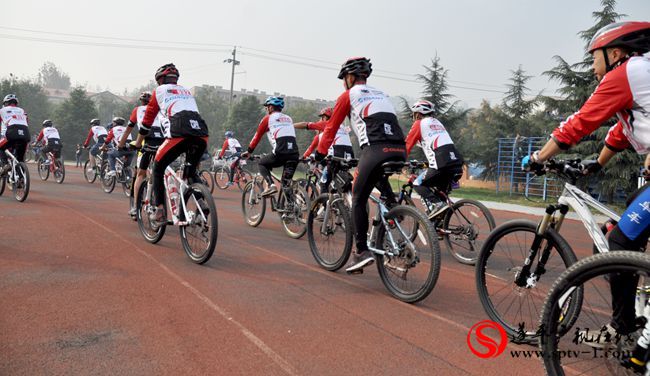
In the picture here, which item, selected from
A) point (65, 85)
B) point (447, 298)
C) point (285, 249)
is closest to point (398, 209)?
point (447, 298)

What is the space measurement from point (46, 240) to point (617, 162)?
18.8 m

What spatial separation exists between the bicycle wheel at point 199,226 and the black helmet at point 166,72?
1.60m

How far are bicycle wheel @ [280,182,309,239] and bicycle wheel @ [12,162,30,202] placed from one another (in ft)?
18.5

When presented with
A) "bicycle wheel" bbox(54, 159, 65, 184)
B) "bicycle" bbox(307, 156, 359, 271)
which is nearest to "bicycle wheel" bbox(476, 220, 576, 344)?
"bicycle" bbox(307, 156, 359, 271)

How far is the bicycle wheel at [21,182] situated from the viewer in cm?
948

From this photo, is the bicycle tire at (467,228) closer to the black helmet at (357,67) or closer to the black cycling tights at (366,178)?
the black cycling tights at (366,178)

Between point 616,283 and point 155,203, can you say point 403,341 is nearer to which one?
point 616,283

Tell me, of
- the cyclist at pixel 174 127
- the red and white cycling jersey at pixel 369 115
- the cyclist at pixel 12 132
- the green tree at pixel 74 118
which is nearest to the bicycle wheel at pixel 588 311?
the red and white cycling jersey at pixel 369 115

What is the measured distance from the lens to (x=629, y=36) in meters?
2.82

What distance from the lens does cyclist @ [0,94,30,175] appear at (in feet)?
32.4

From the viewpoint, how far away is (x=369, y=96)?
4848mm

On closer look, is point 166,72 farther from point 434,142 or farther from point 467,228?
point 467,228

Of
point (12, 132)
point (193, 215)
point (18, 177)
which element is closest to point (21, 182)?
point (18, 177)

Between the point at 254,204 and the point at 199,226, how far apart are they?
3.42 meters
